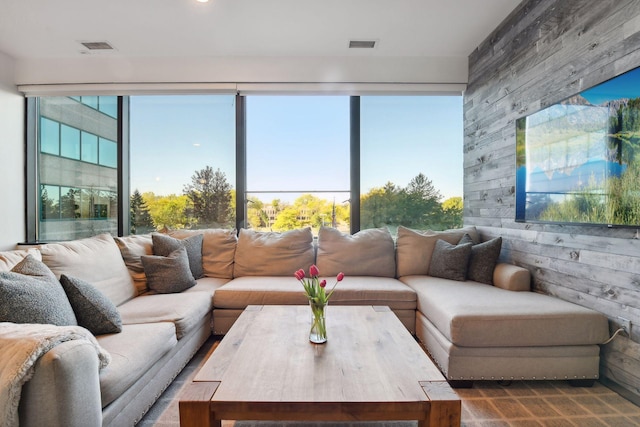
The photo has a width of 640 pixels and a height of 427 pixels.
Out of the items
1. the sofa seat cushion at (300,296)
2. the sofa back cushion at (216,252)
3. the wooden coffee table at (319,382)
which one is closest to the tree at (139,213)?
the sofa back cushion at (216,252)

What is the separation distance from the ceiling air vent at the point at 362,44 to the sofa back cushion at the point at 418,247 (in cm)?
191

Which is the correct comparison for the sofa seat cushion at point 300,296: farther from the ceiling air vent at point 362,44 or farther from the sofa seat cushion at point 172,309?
the ceiling air vent at point 362,44

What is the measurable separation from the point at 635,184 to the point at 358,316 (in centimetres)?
164

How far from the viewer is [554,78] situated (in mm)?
2289

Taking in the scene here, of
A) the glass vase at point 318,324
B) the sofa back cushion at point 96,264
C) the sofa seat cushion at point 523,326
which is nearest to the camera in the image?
the glass vase at point 318,324

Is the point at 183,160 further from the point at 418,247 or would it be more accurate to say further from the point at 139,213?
the point at 418,247

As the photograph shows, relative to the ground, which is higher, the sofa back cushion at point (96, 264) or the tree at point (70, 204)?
the tree at point (70, 204)

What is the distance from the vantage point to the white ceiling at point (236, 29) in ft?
8.59

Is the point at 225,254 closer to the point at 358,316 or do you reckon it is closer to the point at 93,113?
the point at 358,316

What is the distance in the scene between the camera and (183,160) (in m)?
3.79

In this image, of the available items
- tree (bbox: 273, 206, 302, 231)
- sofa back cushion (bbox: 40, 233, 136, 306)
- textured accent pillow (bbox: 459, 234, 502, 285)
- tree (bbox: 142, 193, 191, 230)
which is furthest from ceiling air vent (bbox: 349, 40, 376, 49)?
sofa back cushion (bbox: 40, 233, 136, 306)

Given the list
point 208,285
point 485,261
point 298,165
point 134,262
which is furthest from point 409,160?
point 134,262

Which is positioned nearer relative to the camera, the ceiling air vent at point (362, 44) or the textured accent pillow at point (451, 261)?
the textured accent pillow at point (451, 261)

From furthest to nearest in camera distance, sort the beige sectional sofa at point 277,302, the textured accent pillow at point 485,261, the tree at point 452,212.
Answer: the tree at point 452,212
the textured accent pillow at point 485,261
the beige sectional sofa at point 277,302
